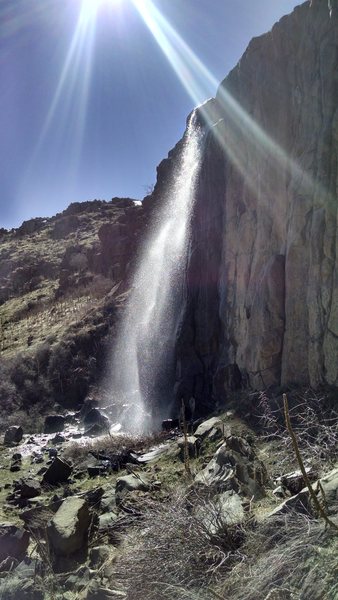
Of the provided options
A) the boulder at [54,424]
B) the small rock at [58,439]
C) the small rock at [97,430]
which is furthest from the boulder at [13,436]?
the small rock at [97,430]

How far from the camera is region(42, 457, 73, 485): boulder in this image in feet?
40.2

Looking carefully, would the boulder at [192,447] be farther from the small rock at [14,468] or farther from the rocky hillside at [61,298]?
the rocky hillside at [61,298]

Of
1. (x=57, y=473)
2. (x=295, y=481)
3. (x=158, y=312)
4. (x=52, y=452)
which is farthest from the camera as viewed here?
(x=158, y=312)

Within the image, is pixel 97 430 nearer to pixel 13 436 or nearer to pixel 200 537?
pixel 13 436

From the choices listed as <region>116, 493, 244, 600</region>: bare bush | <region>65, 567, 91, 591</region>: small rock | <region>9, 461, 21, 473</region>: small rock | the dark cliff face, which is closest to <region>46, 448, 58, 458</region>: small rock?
<region>9, 461, 21, 473</region>: small rock

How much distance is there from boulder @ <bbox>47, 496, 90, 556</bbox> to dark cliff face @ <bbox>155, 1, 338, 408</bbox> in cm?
582

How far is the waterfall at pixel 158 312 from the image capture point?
21.1 m

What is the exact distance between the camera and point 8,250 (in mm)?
70938

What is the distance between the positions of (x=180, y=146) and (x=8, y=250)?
1724 inches

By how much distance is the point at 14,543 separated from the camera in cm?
763

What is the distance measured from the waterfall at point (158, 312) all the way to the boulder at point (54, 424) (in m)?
2.59

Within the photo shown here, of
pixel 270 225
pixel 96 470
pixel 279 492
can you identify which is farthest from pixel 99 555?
pixel 270 225

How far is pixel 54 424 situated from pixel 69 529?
15.6 m

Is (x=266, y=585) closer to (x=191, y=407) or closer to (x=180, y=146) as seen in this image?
(x=191, y=407)
